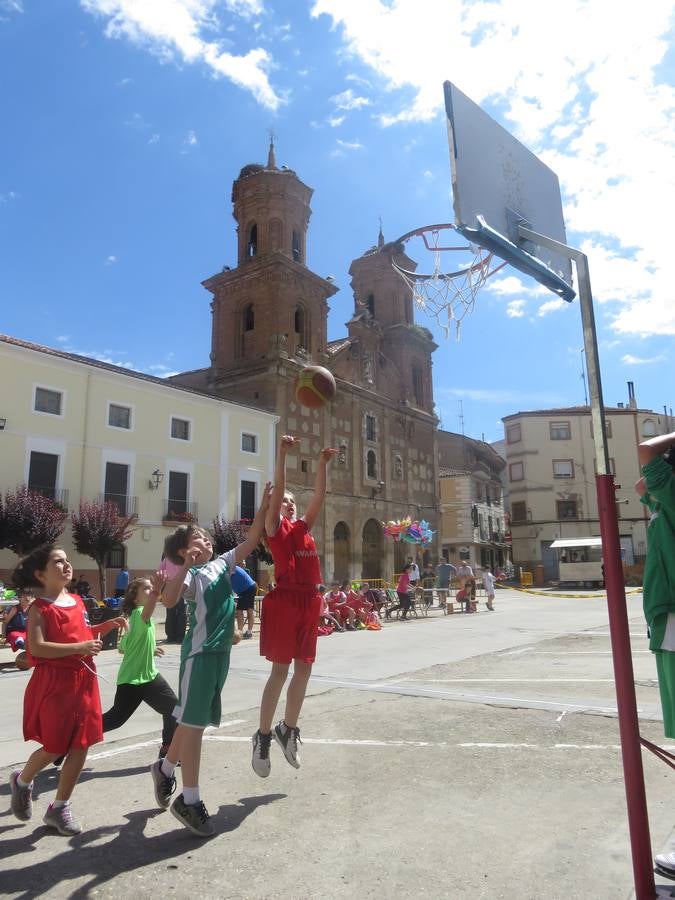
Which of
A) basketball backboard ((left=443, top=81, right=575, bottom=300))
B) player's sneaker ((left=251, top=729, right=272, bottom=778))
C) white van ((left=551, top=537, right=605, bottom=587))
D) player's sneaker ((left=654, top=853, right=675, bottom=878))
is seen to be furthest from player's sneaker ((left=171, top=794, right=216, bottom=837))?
white van ((left=551, top=537, right=605, bottom=587))

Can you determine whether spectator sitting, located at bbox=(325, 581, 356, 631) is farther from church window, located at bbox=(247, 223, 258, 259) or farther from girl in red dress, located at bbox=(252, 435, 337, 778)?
church window, located at bbox=(247, 223, 258, 259)

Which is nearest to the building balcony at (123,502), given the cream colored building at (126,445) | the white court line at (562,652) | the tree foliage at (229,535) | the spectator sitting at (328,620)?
the cream colored building at (126,445)

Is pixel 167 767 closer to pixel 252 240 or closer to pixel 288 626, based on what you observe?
pixel 288 626

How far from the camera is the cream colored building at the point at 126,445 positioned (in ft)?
79.9

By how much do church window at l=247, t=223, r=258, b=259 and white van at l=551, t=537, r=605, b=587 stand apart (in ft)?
82.6

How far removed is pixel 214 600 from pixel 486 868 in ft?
5.98

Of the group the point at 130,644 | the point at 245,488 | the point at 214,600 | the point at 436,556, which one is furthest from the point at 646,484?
the point at 436,556

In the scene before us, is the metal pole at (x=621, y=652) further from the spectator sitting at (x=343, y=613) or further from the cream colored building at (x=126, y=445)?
the cream colored building at (x=126, y=445)

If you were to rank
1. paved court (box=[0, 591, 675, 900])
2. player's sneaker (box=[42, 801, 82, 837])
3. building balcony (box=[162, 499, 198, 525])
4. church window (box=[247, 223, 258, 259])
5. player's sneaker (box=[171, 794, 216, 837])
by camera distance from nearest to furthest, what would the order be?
paved court (box=[0, 591, 675, 900])
player's sneaker (box=[171, 794, 216, 837])
player's sneaker (box=[42, 801, 82, 837])
building balcony (box=[162, 499, 198, 525])
church window (box=[247, 223, 258, 259])

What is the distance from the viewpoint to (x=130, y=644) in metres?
4.66

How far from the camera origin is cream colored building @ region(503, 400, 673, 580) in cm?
5284

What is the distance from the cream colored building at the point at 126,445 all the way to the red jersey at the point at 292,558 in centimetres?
2182

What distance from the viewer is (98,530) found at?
2420 cm

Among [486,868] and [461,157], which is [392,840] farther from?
[461,157]
